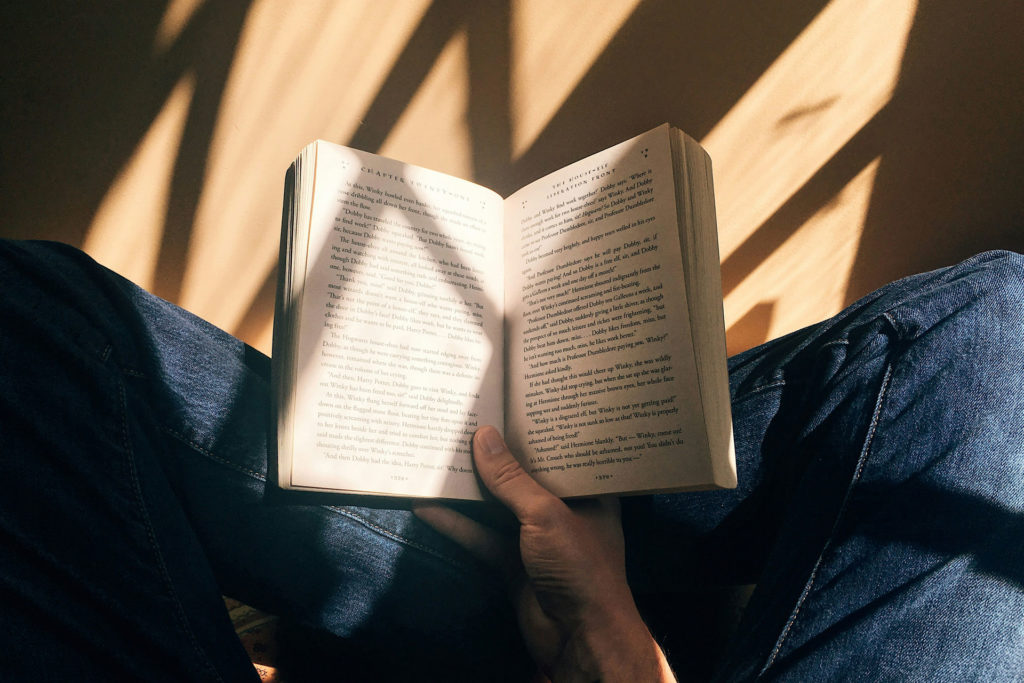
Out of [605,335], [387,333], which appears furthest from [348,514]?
[605,335]

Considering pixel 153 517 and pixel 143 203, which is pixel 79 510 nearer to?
pixel 153 517

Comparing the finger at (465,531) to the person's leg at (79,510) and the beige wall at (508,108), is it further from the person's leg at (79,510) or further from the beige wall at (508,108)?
the beige wall at (508,108)

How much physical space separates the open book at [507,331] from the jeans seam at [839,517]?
0.19 m

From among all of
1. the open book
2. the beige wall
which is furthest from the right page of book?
the beige wall

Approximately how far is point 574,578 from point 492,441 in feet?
0.58

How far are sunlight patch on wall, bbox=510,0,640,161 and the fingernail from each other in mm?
465

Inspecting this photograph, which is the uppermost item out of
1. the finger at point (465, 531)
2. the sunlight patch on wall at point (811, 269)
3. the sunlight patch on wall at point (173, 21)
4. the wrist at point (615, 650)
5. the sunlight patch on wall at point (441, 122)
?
the sunlight patch on wall at point (173, 21)

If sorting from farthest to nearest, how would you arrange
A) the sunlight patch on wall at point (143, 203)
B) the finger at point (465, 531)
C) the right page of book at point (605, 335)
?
the sunlight patch on wall at point (143, 203)
the finger at point (465, 531)
the right page of book at point (605, 335)

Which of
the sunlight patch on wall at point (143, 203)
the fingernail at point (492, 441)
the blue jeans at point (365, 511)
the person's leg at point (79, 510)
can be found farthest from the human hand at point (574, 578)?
the sunlight patch on wall at point (143, 203)

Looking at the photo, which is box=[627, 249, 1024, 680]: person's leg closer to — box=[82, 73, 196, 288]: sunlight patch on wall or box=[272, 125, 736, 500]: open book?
box=[272, 125, 736, 500]: open book

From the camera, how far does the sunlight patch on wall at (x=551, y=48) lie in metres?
0.71

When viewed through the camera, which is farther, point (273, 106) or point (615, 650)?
point (273, 106)

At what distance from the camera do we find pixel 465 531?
659 millimetres

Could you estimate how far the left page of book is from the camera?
524 millimetres
